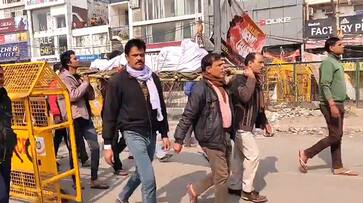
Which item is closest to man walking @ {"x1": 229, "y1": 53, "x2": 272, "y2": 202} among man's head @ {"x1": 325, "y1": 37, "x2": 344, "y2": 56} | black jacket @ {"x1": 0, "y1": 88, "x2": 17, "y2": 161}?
man's head @ {"x1": 325, "y1": 37, "x2": 344, "y2": 56}

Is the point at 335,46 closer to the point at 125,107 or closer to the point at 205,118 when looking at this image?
the point at 205,118

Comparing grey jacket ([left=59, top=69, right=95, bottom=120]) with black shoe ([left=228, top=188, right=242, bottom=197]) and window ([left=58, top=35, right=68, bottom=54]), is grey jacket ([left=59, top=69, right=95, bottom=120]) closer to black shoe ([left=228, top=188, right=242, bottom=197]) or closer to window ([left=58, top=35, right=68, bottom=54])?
black shoe ([left=228, top=188, right=242, bottom=197])

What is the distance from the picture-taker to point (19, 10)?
44594mm

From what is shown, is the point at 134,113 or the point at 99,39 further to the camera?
the point at 99,39

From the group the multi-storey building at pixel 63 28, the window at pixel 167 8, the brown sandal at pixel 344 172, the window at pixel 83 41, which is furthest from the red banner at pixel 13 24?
the brown sandal at pixel 344 172

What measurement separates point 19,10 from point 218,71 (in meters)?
45.4

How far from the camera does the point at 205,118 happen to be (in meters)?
3.84

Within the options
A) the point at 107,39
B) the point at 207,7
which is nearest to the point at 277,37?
the point at 207,7

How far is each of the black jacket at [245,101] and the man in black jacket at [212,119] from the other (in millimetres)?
375

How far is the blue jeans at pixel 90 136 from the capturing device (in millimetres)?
5207

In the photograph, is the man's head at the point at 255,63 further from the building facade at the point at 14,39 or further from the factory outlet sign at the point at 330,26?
the building facade at the point at 14,39

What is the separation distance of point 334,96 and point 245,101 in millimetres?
1457

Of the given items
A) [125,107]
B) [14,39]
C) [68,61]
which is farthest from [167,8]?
[125,107]

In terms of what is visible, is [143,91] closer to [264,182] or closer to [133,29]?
[264,182]
